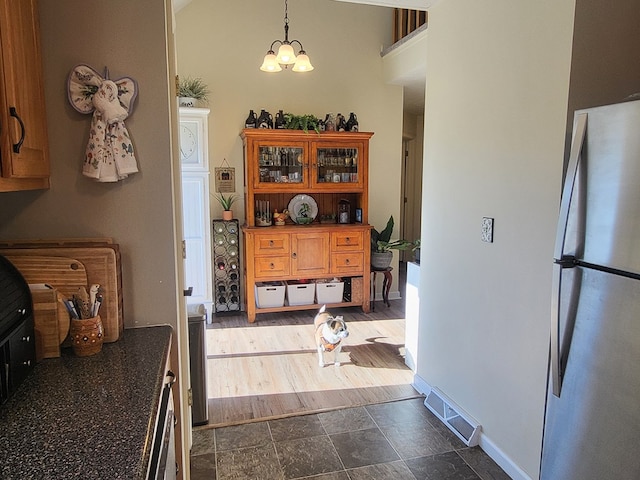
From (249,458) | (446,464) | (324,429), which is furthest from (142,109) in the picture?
(446,464)

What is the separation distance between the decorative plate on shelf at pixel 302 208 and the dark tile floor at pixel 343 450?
8.20ft

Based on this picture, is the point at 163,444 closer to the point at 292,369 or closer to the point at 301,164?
the point at 292,369

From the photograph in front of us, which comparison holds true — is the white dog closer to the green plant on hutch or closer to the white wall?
the white wall

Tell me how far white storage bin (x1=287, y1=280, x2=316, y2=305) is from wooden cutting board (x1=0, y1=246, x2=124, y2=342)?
314cm

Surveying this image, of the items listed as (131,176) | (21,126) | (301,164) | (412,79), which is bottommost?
(131,176)

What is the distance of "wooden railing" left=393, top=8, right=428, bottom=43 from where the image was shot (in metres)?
4.30

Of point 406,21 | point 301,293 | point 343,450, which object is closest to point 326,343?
point 343,450

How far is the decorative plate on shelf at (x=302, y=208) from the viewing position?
480cm

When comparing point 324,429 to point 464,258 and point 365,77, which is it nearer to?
point 464,258

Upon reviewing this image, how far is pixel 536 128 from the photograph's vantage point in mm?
1885

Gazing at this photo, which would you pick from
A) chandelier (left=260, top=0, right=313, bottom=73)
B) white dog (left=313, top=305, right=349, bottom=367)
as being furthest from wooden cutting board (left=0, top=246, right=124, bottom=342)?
chandelier (left=260, top=0, right=313, bottom=73)

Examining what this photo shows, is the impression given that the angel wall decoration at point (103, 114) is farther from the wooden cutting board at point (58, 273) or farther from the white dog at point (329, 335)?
the white dog at point (329, 335)

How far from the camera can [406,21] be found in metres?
4.63

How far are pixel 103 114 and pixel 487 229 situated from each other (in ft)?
5.71
